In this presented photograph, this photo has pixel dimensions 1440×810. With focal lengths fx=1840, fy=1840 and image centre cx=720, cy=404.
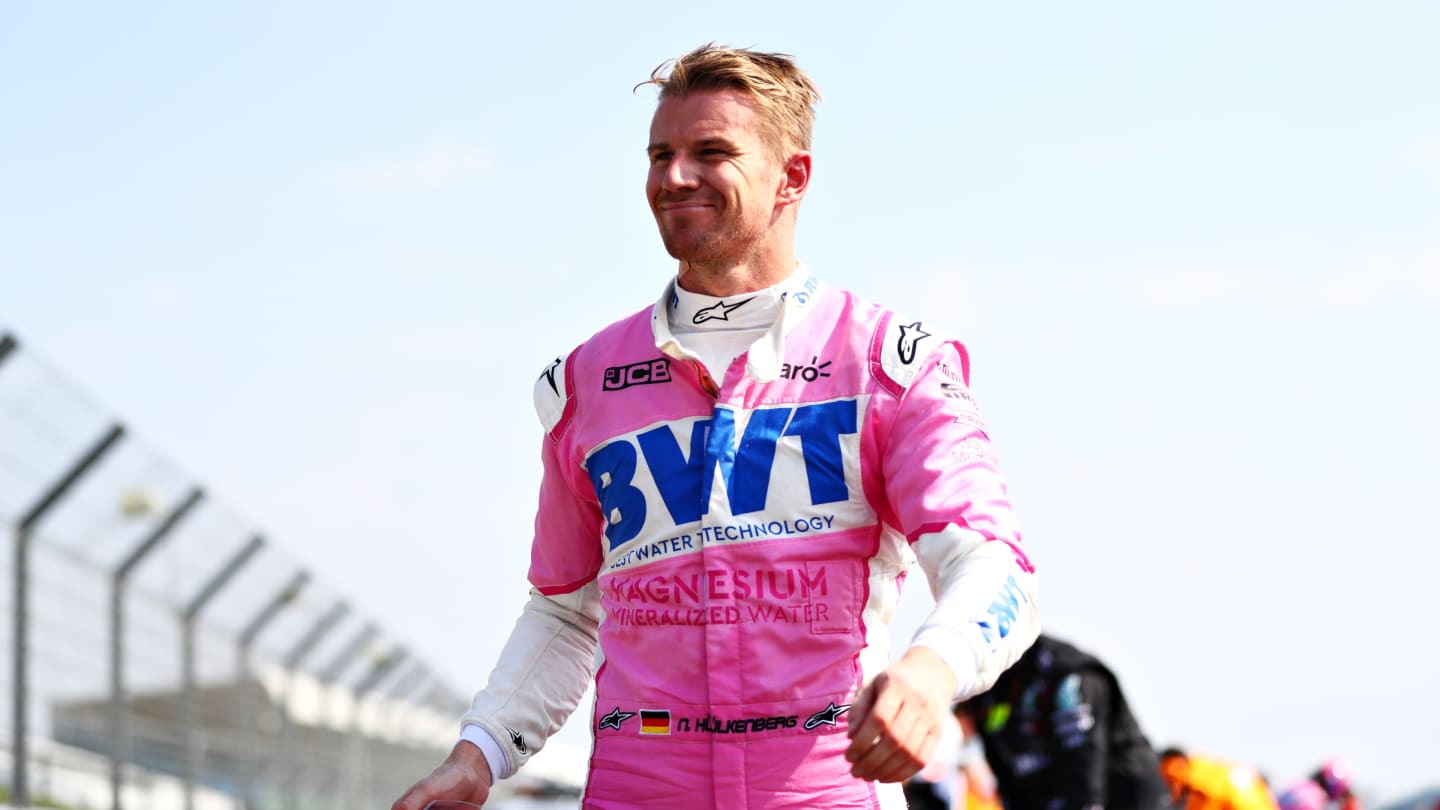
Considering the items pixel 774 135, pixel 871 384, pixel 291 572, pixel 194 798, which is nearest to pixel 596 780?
pixel 871 384

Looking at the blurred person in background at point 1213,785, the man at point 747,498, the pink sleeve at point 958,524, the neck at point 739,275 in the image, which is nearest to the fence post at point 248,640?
the blurred person in background at point 1213,785

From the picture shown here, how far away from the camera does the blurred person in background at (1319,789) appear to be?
12.5 m

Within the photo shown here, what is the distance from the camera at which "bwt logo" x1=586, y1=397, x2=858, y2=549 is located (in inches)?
109

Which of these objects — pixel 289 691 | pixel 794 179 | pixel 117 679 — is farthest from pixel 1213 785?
pixel 289 691

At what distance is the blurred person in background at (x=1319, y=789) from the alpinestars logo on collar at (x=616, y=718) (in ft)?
34.6

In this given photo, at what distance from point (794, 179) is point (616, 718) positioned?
921mm

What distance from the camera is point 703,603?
276 cm

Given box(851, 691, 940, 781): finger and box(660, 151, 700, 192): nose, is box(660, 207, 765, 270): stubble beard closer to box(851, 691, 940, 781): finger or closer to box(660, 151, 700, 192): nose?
box(660, 151, 700, 192): nose

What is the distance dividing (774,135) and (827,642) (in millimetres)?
830

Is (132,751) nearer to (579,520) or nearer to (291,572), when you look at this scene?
(291,572)

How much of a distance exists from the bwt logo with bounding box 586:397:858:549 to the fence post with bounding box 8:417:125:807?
491 centimetres

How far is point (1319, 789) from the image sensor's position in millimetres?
12844

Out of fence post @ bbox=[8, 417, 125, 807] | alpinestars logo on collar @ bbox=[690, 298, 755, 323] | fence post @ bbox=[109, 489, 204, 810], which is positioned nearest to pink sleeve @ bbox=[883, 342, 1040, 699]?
alpinestars logo on collar @ bbox=[690, 298, 755, 323]

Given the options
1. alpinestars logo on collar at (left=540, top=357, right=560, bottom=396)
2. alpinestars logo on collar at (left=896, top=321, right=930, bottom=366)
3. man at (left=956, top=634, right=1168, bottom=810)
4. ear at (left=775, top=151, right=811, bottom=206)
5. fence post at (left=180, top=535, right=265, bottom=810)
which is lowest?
man at (left=956, top=634, right=1168, bottom=810)
